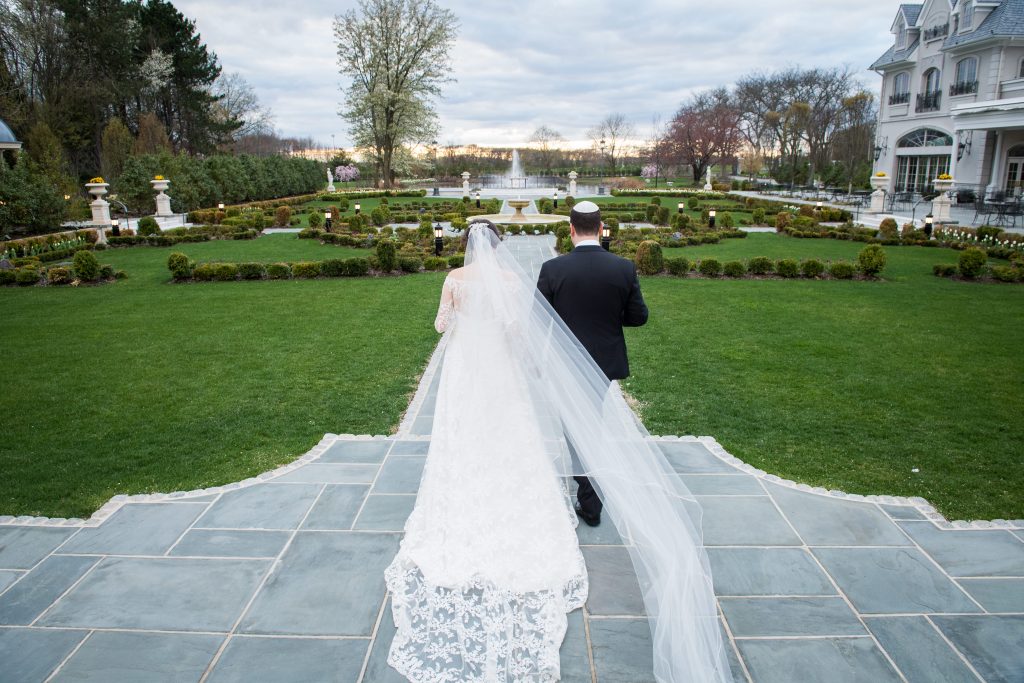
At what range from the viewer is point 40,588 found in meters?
3.32

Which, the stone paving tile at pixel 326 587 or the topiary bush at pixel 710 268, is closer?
the stone paving tile at pixel 326 587

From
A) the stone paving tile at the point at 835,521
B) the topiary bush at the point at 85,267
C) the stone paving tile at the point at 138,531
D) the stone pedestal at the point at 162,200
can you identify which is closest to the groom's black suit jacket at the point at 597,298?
the stone paving tile at the point at 835,521

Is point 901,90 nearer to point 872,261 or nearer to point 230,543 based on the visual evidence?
point 872,261

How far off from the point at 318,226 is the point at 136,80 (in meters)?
20.5

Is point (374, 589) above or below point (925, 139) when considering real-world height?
below

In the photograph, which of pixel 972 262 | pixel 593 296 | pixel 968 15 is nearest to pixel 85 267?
pixel 593 296

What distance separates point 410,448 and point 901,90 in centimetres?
3855

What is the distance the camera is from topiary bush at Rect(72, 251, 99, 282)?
12.7 metres

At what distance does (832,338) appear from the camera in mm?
8641

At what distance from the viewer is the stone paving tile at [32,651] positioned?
2.72m

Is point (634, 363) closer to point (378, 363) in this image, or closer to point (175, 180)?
point (378, 363)

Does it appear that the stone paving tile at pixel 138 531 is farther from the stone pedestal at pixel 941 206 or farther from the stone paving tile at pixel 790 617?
the stone pedestal at pixel 941 206

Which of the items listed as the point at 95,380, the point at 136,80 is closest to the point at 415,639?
the point at 95,380

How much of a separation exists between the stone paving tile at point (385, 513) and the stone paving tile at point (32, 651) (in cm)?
Result: 149
